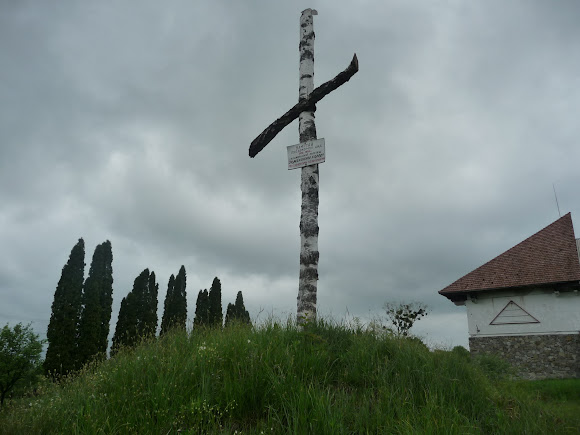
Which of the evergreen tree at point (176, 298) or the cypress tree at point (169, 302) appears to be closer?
the cypress tree at point (169, 302)

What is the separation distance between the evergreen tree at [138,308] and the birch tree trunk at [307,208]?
3074 cm

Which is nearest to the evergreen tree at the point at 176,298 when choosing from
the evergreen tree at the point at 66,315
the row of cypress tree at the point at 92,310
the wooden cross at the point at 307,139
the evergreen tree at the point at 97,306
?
the row of cypress tree at the point at 92,310

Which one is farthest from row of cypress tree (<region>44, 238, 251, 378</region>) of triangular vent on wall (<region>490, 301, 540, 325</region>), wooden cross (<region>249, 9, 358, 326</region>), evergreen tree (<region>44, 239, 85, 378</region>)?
wooden cross (<region>249, 9, 358, 326</region>)

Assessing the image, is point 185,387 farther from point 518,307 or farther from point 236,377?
point 518,307

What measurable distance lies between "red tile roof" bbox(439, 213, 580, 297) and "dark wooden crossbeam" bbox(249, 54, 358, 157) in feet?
56.1

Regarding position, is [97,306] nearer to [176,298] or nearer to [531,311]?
[176,298]

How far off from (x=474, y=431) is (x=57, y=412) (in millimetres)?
5005

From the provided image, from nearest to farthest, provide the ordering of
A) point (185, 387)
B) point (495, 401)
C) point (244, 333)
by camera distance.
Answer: point (185, 387)
point (495, 401)
point (244, 333)

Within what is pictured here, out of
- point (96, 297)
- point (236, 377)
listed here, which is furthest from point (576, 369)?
point (96, 297)

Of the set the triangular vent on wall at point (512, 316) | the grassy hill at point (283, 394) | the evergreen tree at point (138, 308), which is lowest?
the grassy hill at point (283, 394)

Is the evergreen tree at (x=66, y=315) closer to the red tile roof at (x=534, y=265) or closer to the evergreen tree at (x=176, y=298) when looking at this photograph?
the evergreen tree at (x=176, y=298)

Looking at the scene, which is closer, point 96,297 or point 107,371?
point 107,371

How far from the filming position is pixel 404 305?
31188mm

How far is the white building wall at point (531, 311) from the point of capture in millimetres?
19719
